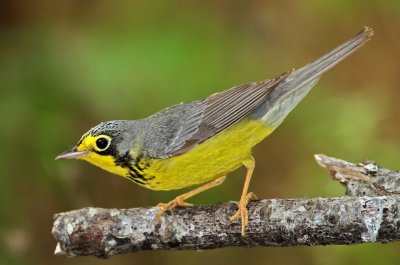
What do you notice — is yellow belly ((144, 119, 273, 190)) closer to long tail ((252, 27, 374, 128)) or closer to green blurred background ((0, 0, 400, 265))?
long tail ((252, 27, 374, 128))

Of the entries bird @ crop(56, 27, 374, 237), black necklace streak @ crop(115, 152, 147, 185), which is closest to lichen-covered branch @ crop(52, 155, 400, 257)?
bird @ crop(56, 27, 374, 237)

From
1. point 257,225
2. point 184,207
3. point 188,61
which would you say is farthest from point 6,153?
point 257,225

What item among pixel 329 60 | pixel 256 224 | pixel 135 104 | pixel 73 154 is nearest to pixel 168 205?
pixel 256 224

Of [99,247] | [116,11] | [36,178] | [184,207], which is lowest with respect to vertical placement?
[99,247]

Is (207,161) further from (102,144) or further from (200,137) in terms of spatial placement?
(102,144)

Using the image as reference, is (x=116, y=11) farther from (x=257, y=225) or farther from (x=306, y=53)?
(x=257, y=225)
